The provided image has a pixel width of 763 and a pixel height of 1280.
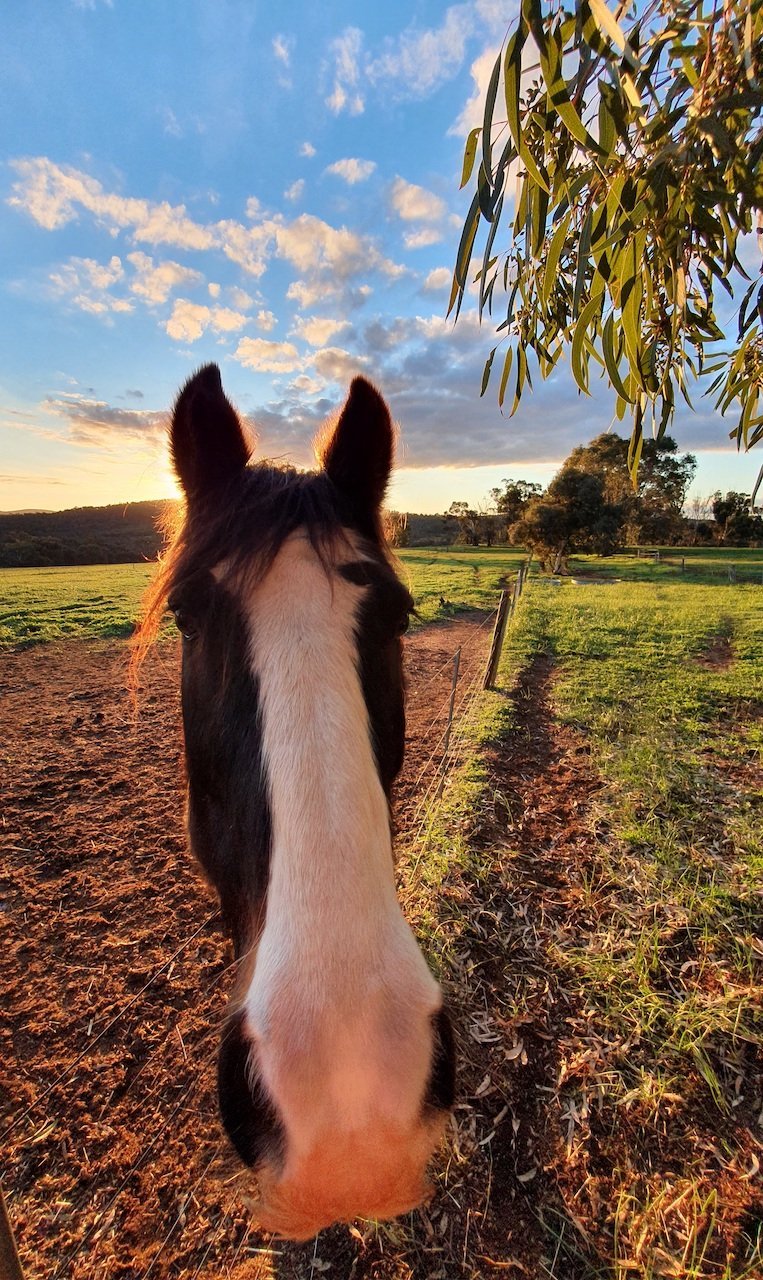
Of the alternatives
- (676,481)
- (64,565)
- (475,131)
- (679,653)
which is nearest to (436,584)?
(679,653)

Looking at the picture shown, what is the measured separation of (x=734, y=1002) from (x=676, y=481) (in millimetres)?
54950

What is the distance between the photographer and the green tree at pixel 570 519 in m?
32.6

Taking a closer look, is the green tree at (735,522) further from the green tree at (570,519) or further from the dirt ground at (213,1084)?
the dirt ground at (213,1084)

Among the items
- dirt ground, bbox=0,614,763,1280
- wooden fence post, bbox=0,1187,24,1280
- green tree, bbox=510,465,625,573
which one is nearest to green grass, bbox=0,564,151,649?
dirt ground, bbox=0,614,763,1280

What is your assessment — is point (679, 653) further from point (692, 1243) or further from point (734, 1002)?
point (692, 1243)

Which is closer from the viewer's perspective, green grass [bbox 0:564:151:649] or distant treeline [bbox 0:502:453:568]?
green grass [bbox 0:564:151:649]

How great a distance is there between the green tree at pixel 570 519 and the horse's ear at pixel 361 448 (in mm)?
32789

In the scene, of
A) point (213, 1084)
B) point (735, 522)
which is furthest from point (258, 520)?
point (735, 522)

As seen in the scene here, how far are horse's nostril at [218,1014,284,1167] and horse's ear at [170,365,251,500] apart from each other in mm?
1570

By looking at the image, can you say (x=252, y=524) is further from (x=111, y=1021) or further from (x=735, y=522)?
(x=735, y=522)

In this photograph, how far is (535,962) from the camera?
3268 mm

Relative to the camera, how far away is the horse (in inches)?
39.3

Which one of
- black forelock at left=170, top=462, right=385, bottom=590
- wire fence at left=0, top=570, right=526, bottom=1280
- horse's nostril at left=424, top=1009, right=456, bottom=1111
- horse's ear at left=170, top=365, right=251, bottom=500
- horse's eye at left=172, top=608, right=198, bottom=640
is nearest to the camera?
horse's nostril at left=424, top=1009, right=456, bottom=1111

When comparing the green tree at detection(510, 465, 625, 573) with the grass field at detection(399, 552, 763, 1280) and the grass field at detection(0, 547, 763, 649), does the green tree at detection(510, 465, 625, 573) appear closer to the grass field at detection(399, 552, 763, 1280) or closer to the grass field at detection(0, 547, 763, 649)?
the grass field at detection(0, 547, 763, 649)
